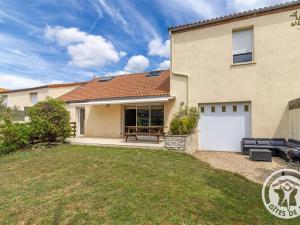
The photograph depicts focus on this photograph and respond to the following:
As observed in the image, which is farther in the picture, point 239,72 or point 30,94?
point 30,94

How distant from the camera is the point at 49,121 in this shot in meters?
17.4

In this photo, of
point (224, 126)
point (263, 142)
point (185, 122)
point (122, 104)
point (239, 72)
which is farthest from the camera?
point (122, 104)

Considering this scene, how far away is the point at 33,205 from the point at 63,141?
12.2m

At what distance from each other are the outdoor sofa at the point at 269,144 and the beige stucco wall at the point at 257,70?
1.67 feet

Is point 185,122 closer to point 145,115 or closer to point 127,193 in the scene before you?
point 145,115

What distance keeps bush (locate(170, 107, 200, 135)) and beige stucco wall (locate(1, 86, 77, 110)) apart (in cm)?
2158

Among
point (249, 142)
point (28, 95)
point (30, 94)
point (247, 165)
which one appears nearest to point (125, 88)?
point (249, 142)

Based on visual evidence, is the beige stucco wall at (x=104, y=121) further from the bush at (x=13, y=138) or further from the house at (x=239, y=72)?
the bush at (x=13, y=138)

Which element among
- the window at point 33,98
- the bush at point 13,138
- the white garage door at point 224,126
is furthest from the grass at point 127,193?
the window at point 33,98

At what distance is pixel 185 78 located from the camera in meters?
17.9

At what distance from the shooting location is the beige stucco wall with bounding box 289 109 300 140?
43.9 feet

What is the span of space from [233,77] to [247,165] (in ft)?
24.1

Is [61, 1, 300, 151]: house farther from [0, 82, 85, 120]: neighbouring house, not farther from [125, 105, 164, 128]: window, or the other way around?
[0, 82, 85, 120]: neighbouring house

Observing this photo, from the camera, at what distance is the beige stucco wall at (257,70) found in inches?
578
